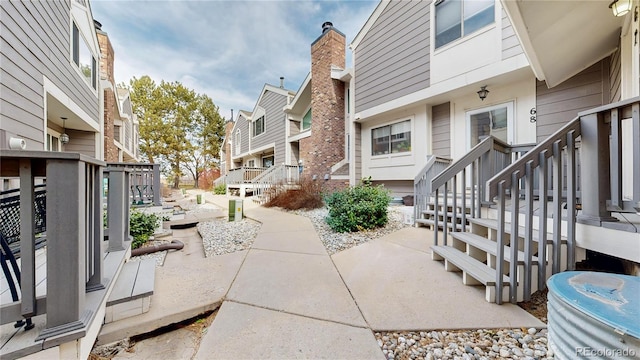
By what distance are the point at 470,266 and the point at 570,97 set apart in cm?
455

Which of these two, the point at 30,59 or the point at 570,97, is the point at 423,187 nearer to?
the point at 570,97

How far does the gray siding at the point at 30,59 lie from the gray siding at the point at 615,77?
28.9 ft

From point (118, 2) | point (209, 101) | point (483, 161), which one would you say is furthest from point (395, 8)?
point (209, 101)

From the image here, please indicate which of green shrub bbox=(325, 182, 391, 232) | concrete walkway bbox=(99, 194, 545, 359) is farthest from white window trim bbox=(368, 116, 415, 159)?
concrete walkway bbox=(99, 194, 545, 359)

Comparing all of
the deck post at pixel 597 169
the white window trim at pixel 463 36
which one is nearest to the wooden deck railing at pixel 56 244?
the deck post at pixel 597 169

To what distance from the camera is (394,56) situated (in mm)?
7211

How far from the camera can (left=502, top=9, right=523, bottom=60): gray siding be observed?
483 cm

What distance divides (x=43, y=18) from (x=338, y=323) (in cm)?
729

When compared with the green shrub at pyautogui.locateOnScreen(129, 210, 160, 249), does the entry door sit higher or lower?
higher

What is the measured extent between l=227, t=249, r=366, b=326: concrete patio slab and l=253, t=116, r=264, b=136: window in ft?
44.9

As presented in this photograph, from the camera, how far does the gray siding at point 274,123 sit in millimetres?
13617

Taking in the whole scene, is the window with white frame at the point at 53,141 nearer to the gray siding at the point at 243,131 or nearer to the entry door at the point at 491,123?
the gray siding at the point at 243,131

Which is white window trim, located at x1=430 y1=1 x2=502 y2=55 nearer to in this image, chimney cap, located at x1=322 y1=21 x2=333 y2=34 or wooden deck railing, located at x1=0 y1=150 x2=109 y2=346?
chimney cap, located at x1=322 y1=21 x2=333 y2=34

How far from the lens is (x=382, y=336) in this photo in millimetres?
1801
